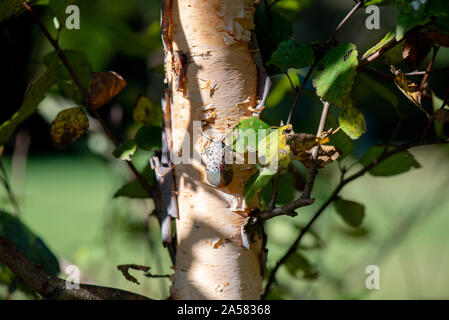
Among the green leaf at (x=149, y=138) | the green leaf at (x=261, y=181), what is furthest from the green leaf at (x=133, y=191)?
the green leaf at (x=261, y=181)

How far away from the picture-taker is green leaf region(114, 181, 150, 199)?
0.46 metres

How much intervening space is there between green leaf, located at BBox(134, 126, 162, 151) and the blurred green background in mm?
94

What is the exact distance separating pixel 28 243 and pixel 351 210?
14.8 inches

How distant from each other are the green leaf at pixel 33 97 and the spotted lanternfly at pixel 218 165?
0.57 ft

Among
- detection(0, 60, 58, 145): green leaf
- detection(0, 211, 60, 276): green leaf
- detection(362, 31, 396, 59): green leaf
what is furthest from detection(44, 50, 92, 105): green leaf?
detection(362, 31, 396, 59): green leaf

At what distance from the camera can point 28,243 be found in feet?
1.65

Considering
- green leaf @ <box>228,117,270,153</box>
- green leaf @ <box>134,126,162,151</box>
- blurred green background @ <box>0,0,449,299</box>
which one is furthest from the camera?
blurred green background @ <box>0,0,449,299</box>

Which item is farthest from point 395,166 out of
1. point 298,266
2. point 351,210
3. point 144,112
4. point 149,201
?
point 149,201

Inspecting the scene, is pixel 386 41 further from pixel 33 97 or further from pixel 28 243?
pixel 28 243

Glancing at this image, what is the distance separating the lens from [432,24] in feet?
0.98

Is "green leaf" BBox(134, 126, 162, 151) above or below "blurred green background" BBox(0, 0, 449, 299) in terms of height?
above

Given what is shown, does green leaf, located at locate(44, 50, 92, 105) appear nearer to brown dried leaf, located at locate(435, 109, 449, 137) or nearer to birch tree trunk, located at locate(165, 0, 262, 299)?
birch tree trunk, located at locate(165, 0, 262, 299)

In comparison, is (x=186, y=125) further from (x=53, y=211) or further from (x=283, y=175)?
(x=53, y=211)
